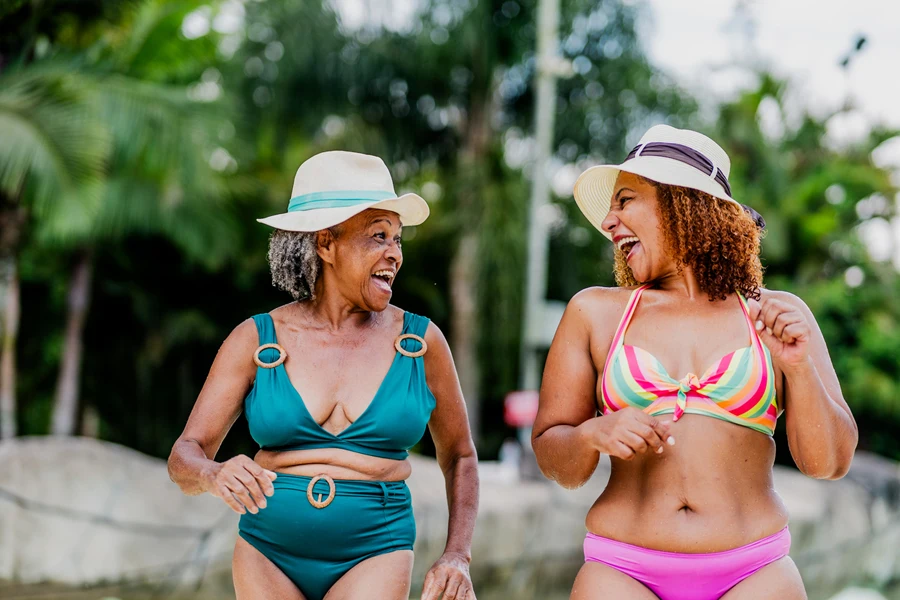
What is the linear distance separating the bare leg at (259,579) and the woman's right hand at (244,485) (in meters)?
0.36

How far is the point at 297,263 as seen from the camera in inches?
127

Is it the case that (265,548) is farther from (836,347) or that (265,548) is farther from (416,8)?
(836,347)

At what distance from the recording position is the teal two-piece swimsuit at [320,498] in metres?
2.92

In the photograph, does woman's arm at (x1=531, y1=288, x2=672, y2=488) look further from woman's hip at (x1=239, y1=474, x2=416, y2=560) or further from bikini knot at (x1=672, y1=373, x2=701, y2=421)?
woman's hip at (x1=239, y1=474, x2=416, y2=560)

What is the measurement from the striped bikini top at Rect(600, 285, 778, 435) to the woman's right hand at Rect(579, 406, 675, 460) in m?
0.19

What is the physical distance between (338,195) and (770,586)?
5.26 feet

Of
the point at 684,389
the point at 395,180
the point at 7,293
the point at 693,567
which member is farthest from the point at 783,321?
the point at 395,180

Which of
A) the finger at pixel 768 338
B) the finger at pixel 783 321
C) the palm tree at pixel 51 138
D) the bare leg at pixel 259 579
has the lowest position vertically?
the bare leg at pixel 259 579

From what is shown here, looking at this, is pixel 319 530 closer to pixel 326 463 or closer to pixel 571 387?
pixel 326 463

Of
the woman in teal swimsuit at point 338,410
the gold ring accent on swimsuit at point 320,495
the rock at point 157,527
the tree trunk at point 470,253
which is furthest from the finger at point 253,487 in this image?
the tree trunk at point 470,253

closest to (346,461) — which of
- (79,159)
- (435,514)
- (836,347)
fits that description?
(435,514)

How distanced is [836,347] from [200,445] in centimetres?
1544

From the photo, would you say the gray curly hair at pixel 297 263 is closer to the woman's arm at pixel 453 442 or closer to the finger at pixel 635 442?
the woman's arm at pixel 453 442

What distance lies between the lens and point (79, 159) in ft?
31.7
